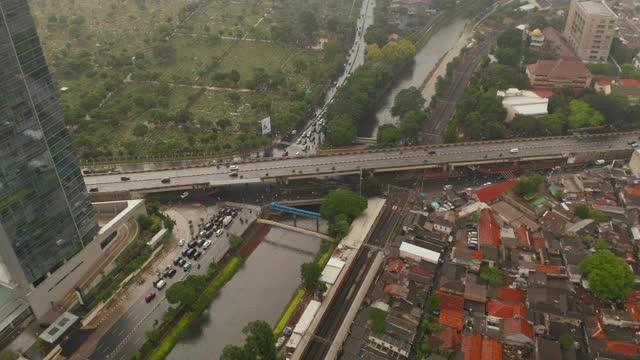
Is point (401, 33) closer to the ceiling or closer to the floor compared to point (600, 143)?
closer to the ceiling

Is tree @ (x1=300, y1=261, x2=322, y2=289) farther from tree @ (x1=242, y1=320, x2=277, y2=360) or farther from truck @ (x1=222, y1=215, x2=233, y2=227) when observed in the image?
truck @ (x1=222, y1=215, x2=233, y2=227)

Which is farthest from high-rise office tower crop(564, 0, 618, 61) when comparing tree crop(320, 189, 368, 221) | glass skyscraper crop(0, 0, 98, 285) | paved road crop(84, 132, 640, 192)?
glass skyscraper crop(0, 0, 98, 285)

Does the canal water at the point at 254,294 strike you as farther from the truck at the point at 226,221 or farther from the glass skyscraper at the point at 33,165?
the glass skyscraper at the point at 33,165

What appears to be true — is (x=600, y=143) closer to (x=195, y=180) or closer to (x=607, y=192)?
(x=607, y=192)

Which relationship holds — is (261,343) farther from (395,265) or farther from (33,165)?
(33,165)

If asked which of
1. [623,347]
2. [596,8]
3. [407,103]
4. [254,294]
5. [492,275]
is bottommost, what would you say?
[254,294]

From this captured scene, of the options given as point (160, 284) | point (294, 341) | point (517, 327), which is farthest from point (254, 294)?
point (517, 327)

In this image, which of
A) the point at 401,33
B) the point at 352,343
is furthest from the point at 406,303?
the point at 401,33
